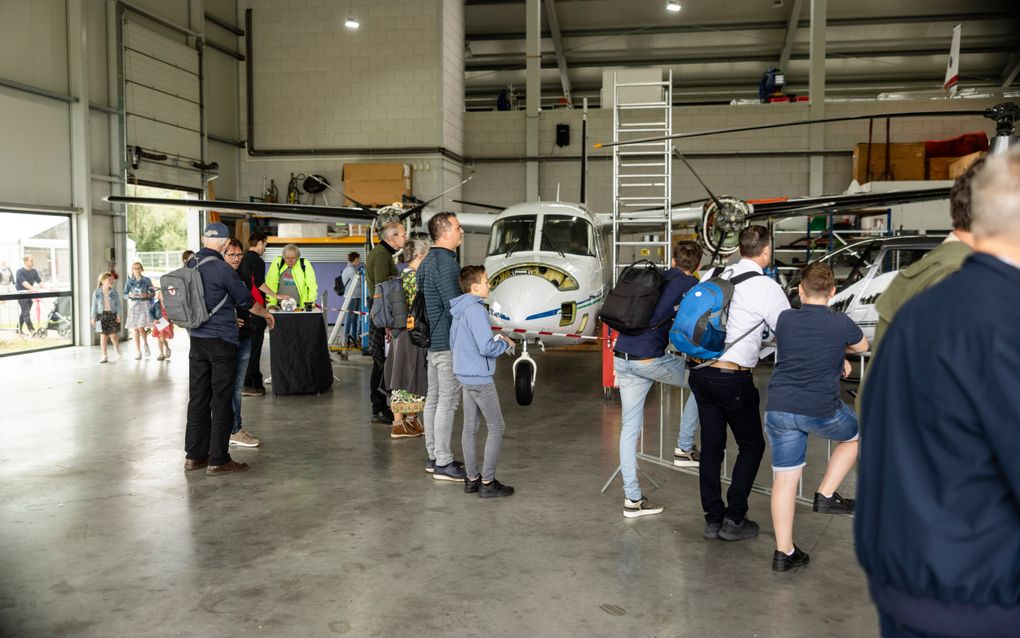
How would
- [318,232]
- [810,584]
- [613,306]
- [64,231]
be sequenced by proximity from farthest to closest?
[318,232], [64,231], [613,306], [810,584]

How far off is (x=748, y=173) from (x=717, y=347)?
57.3 ft

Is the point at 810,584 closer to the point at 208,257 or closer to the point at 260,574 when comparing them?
the point at 260,574

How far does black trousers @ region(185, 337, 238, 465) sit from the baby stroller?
10437 mm

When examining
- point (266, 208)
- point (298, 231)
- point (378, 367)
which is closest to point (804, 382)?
point (378, 367)

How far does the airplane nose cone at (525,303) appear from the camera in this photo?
834 cm

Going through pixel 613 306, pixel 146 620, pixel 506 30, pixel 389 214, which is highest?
pixel 506 30

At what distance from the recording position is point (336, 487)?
5.78m

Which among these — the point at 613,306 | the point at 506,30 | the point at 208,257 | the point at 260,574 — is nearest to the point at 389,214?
the point at 208,257

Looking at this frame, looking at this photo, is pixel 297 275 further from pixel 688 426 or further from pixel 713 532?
pixel 713 532

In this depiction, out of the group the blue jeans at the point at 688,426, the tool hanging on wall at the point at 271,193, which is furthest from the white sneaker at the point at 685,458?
the tool hanging on wall at the point at 271,193

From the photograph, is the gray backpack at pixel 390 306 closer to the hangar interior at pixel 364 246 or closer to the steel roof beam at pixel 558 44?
the hangar interior at pixel 364 246

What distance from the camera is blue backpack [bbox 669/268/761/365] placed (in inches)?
167

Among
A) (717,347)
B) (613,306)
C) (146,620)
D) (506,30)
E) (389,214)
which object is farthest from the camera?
(506,30)

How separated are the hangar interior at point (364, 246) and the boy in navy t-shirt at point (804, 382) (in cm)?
56
